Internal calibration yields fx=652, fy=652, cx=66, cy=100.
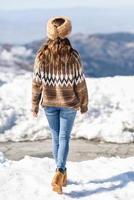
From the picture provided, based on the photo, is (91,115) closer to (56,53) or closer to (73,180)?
(73,180)

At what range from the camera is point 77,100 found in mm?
6164

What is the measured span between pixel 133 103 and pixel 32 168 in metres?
3.55

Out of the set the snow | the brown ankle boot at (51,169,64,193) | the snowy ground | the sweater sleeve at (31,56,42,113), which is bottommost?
the snowy ground

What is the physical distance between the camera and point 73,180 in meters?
6.73

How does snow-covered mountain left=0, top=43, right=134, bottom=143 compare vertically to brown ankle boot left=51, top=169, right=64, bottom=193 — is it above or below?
below

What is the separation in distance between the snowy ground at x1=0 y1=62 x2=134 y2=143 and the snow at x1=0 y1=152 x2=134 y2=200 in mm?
1557

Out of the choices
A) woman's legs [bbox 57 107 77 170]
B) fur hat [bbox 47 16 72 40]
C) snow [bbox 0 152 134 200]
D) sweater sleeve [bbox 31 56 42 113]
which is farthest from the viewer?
snow [bbox 0 152 134 200]

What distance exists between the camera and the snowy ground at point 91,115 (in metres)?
9.18

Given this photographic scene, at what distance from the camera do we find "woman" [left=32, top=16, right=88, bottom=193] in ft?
19.7

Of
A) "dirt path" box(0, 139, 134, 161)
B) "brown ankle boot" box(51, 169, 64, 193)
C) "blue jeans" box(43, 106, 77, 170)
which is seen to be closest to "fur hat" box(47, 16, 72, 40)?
"blue jeans" box(43, 106, 77, 170)

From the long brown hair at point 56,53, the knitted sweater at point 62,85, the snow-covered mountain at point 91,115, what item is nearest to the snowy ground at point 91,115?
the snow-covered mountain at point 91,115

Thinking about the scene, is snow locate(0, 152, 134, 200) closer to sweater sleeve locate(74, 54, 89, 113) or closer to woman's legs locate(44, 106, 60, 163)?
woman's legs locate(44, 106, 60, 163)

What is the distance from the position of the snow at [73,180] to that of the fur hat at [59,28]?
1.51 m

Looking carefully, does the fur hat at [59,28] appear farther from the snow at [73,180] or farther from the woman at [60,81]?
the snow at [73,180]
